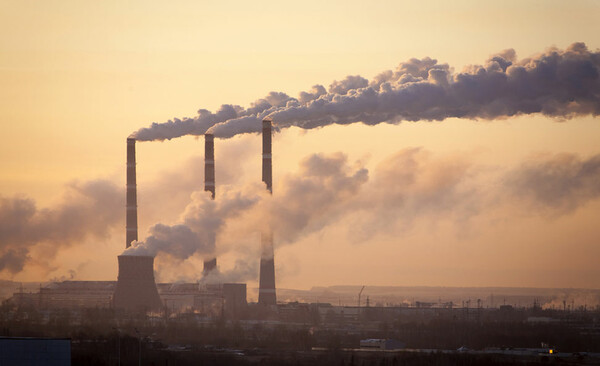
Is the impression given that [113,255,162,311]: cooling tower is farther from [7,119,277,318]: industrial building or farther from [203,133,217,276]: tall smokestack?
[203,133,217,276]: tall smokestack

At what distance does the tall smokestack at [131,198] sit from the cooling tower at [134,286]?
4978mm

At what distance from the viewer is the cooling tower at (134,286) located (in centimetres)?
9100

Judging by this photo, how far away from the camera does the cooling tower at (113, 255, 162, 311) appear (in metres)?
91.0

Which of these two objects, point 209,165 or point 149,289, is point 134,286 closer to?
point 149,289

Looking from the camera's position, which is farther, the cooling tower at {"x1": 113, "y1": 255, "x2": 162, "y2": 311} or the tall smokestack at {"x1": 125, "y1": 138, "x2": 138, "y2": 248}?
the tall smokestack at {"x1": 125, "y1": 138, "x2": 138, "y2": 248}

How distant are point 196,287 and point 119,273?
17.7 meters

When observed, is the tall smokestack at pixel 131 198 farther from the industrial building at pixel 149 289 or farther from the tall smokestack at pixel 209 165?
the tall smokestack at pixel 209 165

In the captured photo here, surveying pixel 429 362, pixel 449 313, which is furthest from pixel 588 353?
pixel 449 313

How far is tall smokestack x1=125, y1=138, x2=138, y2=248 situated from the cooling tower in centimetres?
498

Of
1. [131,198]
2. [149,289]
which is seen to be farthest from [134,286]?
[131,198]

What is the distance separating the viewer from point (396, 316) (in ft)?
380

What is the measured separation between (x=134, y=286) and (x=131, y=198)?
8.44 m

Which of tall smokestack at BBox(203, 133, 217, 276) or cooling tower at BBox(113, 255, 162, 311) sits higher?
tall smokestack at BBox(203, 133, 217, 276)

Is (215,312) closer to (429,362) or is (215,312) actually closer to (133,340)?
(133,340)
